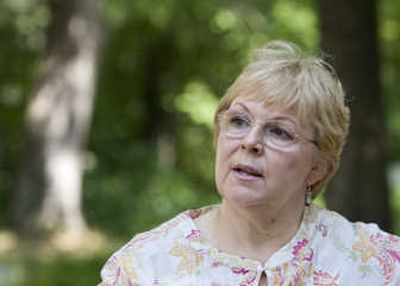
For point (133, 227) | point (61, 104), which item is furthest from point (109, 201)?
point (61, 104)

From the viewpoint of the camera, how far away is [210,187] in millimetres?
21859

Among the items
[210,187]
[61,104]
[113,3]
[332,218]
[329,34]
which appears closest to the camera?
[332,218]

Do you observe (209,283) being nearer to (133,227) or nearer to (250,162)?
(250,162)

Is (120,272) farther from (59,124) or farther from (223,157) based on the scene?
(59,124)

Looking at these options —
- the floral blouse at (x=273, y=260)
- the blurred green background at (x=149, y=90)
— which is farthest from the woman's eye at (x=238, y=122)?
the blurred green background at (x=149, y=90)

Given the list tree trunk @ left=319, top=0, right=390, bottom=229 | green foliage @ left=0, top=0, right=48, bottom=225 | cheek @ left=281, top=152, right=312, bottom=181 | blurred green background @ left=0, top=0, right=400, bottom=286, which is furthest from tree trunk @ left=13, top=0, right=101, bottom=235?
cheek @ left=281, top=152, right=312, bottom=181

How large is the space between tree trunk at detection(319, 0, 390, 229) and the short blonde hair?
359cm

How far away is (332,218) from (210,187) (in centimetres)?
1836

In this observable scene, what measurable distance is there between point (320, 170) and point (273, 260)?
0.34 metres

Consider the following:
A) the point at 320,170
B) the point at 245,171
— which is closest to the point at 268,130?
the point at 245,171

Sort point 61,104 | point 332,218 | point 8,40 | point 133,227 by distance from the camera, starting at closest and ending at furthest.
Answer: point 332,218 → point 61,104 → point 133,227 → point 8,40

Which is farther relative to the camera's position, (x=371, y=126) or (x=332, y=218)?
(x=371, y=126)

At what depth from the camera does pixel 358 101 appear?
7055 millimetres

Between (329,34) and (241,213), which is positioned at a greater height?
(329,34)
